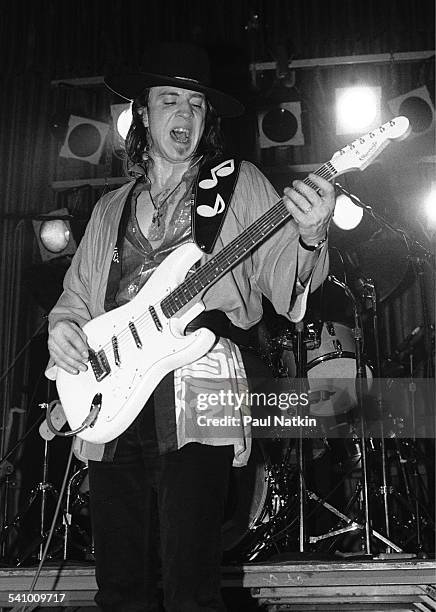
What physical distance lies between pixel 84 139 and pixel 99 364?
346 centimetres

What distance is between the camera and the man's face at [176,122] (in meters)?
2.27

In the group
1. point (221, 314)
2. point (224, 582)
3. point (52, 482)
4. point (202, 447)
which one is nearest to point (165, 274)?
point (221, 314)

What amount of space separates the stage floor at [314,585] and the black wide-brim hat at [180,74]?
1414 millimetres

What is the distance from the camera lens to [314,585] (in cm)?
236

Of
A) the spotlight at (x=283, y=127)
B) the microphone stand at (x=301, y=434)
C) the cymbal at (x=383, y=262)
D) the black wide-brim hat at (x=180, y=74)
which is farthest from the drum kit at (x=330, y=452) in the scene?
the black wide-brim hat at (x=180, y=74)

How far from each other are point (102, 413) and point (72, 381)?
0.17 metres

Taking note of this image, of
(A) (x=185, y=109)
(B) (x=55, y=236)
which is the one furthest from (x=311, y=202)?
(B) (x=55, y=236)

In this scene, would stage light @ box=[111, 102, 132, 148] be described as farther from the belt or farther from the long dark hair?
the belt

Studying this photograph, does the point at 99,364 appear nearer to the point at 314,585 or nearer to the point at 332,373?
the point at 314,585

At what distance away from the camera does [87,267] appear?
227 centimetres

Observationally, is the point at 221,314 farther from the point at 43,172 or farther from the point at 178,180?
the point at 43,172

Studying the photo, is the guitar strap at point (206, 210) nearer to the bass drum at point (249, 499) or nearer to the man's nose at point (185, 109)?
the man's nose at point (185, 109)

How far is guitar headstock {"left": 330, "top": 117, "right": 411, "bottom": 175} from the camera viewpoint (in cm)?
203

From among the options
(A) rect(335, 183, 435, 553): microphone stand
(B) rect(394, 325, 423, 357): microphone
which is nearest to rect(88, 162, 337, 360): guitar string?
(A) rect(335, 183, 435, 553): microphone stand
